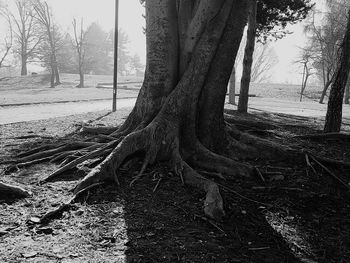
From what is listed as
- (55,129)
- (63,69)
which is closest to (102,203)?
(55,129)

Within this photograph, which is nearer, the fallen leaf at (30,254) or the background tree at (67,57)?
the fallen leaf at (30,254)

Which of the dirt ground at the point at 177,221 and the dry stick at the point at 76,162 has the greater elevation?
the dry stick at the point at 76,162

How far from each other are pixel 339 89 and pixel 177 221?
A: 6051 mm

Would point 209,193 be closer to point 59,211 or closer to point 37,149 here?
point 59,211

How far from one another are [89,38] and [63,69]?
32.5 feet

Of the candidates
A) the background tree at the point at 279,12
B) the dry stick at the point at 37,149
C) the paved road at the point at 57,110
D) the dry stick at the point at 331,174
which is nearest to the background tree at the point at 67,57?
the paved road at the point at 57,110

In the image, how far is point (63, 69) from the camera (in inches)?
2426

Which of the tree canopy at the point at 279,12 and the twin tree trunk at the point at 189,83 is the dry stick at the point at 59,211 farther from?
the tree canopy at the point at 279,12

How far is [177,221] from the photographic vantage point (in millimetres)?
3744

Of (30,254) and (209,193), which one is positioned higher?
(209,193)

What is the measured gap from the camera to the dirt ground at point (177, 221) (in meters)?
3.11

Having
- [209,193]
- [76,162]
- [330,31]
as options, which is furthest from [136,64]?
[209,193]

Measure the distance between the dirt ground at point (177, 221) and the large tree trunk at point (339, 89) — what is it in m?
2.98

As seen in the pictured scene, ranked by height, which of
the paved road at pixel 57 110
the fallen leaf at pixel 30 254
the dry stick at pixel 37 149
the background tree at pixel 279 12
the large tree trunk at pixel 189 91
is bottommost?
the paved road at pixel 57 110
